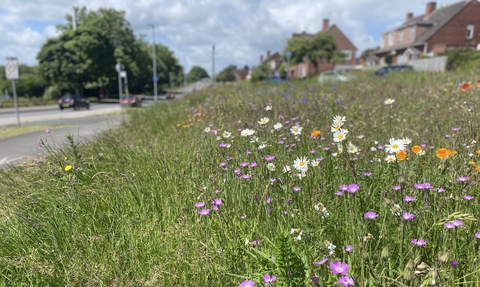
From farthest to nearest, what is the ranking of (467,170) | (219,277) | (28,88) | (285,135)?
1. (28,88)
2. (285,135)
3. (467,170)
4. (219,277)

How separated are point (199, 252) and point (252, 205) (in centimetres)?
52

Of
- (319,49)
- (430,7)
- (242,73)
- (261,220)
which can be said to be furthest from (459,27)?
(242,73)

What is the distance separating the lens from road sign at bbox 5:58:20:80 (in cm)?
1461

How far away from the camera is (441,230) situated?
176cm

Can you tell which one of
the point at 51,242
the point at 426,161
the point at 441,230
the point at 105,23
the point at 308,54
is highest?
the point at 105,23

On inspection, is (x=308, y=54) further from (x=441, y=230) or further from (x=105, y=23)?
(x=441, y=230)

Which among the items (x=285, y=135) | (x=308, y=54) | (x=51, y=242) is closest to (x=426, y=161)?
(x=285, y=135)

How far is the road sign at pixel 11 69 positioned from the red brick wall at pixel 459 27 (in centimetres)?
4584

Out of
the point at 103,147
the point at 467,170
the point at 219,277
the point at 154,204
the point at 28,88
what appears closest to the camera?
the point at 219,277

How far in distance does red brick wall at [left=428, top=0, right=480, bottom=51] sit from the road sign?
45836 mm

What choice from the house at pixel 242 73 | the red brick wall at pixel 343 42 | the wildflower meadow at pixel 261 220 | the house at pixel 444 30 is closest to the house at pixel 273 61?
the house at pixel 242 73

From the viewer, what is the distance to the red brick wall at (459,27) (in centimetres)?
4206

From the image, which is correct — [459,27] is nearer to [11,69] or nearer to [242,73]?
[11,69]

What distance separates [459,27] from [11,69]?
163 feet
